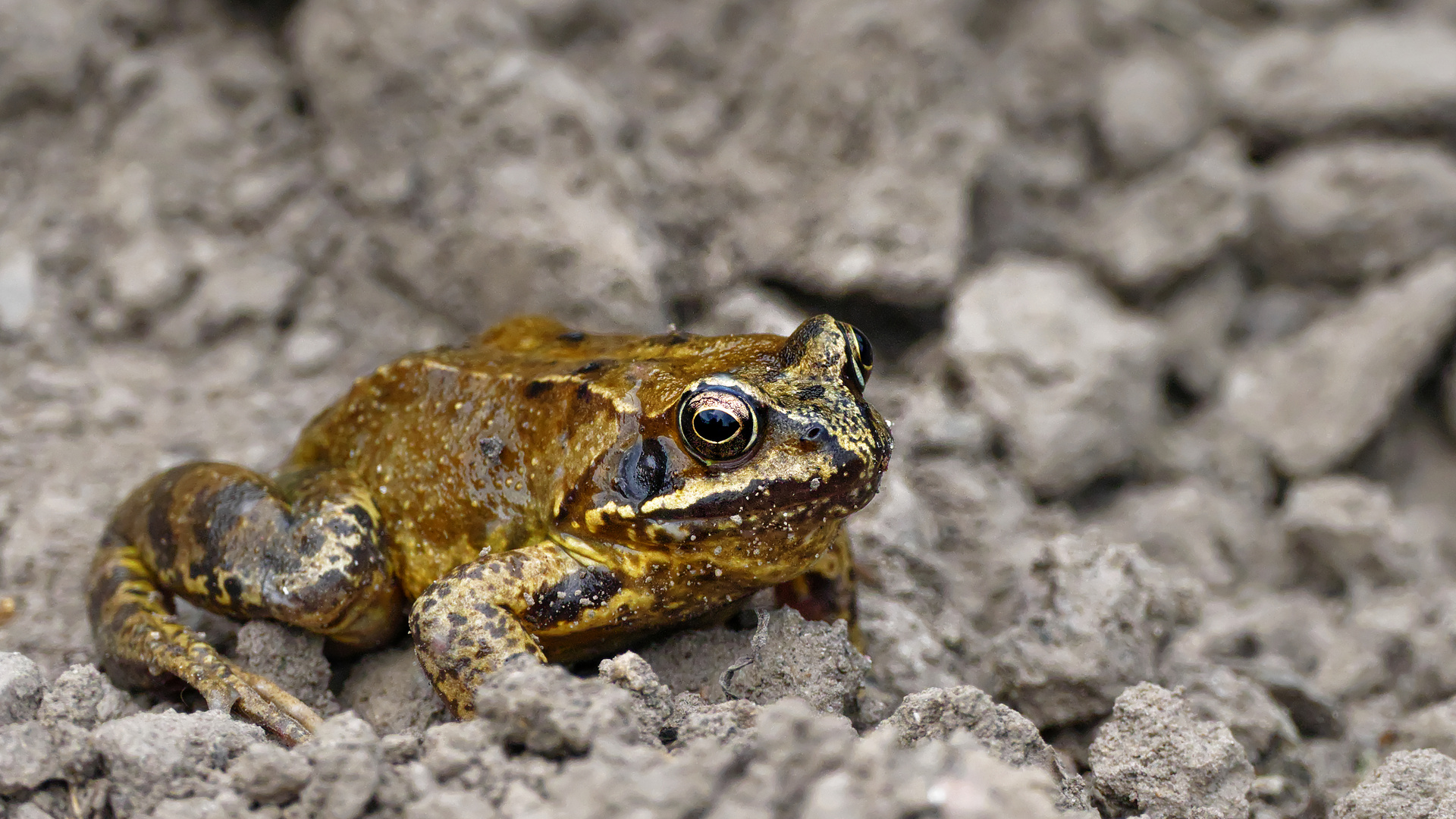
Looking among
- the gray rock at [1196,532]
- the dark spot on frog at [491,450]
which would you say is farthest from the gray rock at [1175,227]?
the dark spot on frog at [491,450]

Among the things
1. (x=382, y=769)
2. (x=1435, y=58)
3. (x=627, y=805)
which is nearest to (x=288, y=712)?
(x=382, y=769)

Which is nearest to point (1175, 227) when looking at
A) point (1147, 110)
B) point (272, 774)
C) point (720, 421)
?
point (1147, 110)

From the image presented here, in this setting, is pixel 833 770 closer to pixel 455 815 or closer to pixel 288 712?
pixel 455 815

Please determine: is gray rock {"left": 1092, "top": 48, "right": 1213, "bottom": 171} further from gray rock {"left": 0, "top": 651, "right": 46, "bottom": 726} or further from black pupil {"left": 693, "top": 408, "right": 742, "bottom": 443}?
gray rock {"left": 0, "top": 651, "right": 46, "bottom": 726}

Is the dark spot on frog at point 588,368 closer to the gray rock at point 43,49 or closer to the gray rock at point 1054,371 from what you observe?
the gray rock at point 1054,371

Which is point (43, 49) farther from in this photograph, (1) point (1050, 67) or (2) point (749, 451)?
(1) point (1050, 67)
